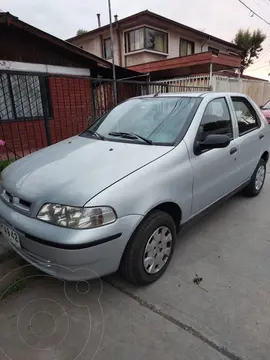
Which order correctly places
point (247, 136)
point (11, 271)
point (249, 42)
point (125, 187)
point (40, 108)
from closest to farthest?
point (125, 187)
point (11, 271)
point (247, 136)
point (40, 108)
point (249, 42)

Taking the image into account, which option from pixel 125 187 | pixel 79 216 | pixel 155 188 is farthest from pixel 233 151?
pixel 79 216

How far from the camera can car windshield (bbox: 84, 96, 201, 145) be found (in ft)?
8.39

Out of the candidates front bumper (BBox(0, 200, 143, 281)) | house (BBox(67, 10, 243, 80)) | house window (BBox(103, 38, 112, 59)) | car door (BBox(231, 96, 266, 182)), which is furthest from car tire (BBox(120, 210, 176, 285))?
house window (BBox(103, 38, 112, 59))

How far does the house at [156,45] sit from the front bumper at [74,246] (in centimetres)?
1038

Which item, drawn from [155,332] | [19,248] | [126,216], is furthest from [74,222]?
[155,332]

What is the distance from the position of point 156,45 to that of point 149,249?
14.8m

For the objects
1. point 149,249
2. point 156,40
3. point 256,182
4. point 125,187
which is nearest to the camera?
point 125,187

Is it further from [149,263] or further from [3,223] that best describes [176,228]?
[3,223]

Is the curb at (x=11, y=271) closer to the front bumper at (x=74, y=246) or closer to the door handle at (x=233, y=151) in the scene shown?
the front bumper at (x=74, y=246)

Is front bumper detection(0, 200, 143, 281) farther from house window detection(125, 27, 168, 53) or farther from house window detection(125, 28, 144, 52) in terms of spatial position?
house window detection(125, 28, 144, 52)

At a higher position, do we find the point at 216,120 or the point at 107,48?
the point at 107,48

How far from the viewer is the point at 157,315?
1.96 meters

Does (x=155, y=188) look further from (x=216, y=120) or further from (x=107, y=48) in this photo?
(x=107, y=48)

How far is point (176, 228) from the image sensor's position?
2543 millimetres
